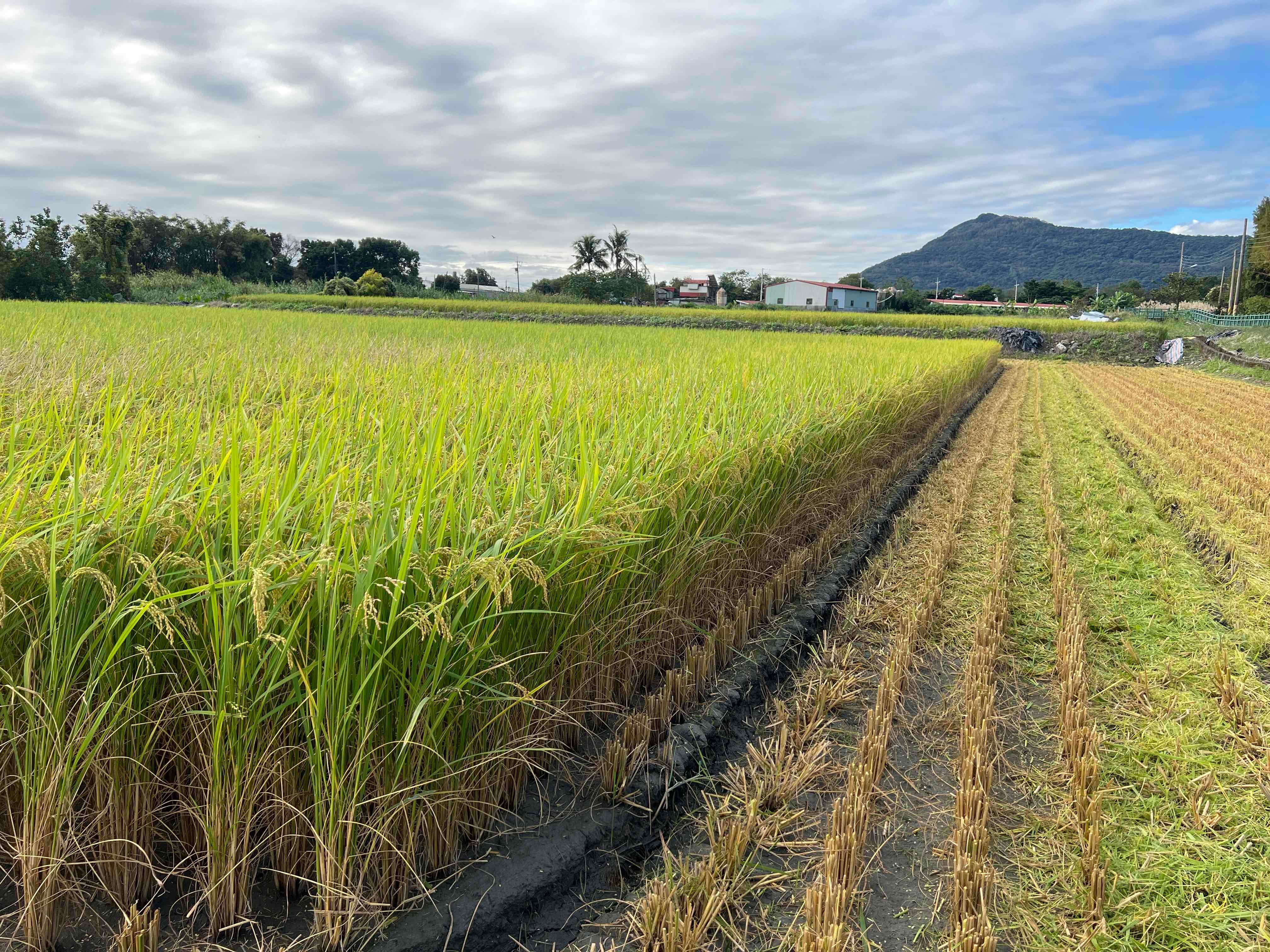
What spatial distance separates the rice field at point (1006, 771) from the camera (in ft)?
5.50

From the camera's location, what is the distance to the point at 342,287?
49625mm

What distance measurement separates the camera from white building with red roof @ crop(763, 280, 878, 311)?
6162 centimetres

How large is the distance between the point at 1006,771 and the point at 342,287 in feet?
177

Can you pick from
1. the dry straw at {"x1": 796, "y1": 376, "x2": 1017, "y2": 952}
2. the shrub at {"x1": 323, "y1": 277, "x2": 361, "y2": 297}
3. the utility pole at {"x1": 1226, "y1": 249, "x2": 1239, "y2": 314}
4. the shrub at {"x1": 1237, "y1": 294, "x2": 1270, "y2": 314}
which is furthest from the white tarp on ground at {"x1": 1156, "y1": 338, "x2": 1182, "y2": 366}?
the shrub at {"x1": 323, "y1": 277, "x2": 361, "y2": 297}

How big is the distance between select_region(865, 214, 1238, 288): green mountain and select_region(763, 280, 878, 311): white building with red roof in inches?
4280

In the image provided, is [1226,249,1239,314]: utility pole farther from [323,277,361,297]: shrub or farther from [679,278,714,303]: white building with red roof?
[323,277,361,297]: shrub

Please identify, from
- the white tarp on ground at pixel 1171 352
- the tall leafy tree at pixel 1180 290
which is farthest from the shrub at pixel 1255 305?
the white tarp on ground at pixel 1171 352

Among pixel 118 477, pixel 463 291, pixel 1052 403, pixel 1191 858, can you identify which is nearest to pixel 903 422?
pixel 1191 858

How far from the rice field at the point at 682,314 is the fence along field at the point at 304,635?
29.8 m

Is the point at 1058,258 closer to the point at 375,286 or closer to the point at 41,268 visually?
the point at 375,286

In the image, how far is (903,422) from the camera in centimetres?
673

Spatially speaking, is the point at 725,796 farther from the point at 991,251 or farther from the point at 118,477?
the point at 991,251

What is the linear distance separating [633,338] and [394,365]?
23.7ft

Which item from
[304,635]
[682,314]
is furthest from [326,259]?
[304,635]
